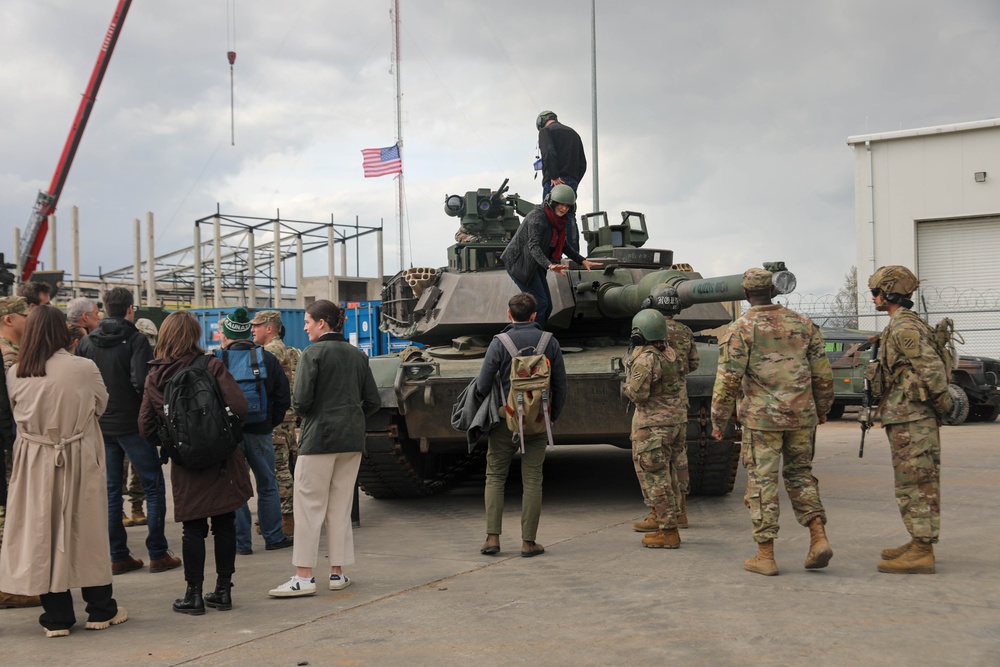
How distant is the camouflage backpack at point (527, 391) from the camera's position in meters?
6.38

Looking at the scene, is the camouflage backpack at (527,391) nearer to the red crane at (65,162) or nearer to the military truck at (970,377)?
the military truck at (970,377)

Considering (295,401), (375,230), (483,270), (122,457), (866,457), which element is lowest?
(866,457)

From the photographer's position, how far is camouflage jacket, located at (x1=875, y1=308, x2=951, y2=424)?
18.7ft

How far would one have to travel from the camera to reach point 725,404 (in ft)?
19.4

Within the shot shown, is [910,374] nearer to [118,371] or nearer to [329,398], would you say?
[329,398]

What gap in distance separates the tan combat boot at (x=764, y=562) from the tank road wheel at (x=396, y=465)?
3.48 m

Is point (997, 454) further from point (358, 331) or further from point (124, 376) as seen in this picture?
point (358, 331)

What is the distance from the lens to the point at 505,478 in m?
6.56

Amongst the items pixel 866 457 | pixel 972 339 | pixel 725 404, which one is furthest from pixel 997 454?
pixel 972 339

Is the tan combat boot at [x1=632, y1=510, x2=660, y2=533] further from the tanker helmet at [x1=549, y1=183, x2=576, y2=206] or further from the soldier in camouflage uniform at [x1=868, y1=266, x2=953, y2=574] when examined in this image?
the tanker helmet at [x1=549, y1=183, x2=576, y2=206]

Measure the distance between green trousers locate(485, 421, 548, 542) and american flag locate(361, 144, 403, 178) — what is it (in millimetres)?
18052

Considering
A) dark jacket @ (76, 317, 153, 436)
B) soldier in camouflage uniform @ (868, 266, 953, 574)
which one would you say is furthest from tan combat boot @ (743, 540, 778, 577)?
dark jacket @ (76, 317, 153, 436)

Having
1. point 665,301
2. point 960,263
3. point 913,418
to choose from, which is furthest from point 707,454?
point 960,263

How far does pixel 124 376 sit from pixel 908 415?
471cm
